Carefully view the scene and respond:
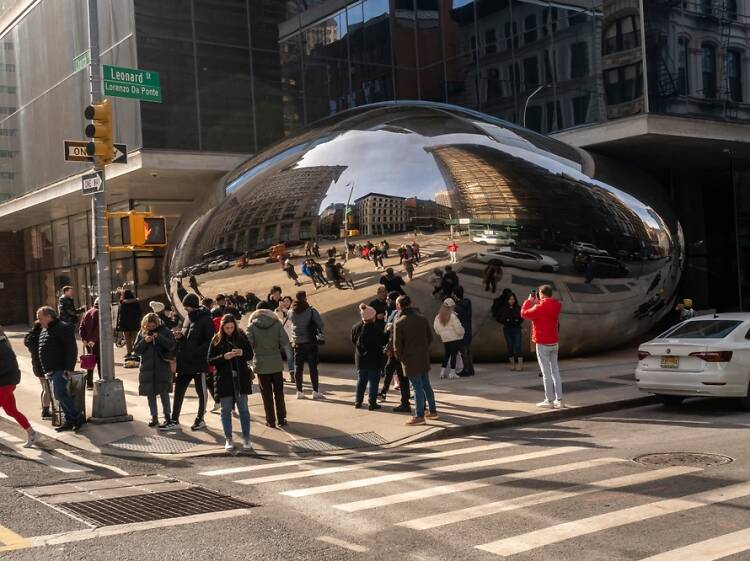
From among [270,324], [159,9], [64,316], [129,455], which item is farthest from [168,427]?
[159,9]

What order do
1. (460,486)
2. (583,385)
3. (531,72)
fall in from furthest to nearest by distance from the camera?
(531,72), (583,385), (460,486)

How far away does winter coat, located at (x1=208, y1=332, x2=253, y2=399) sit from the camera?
10.1 m

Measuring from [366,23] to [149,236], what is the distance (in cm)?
1719

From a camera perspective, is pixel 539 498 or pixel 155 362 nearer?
pixel 539 498

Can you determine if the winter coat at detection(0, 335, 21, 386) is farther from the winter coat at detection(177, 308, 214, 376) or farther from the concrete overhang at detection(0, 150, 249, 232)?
the concrete overhang at detection(0, 150, 249, 232)

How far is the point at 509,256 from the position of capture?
15.5m

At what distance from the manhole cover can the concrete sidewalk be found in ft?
9.11

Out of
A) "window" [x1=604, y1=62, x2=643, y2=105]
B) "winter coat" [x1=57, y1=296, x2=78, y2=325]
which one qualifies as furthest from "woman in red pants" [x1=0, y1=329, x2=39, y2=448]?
"window" [x1=604, y1=62, x2=643, y2=105]

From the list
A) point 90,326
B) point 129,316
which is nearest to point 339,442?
point 90,326

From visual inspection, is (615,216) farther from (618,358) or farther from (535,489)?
(535,489)

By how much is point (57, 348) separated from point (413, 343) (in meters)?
4.59

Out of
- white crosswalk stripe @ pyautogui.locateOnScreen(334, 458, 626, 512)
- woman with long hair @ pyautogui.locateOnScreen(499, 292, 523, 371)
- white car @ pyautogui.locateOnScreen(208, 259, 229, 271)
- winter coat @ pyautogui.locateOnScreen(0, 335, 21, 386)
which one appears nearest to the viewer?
white crosswalk stripe @ pyautogui.locateOnScreen(334, 458, 626, 512)

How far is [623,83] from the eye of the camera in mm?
20422

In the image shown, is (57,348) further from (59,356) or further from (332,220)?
(332,220)
